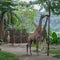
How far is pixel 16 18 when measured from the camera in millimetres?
34938

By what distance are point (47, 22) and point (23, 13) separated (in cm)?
2272

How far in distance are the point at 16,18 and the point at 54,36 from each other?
807cm

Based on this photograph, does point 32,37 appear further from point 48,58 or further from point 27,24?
point 27,24

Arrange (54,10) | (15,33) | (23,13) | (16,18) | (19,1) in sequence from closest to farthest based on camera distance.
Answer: (54,10) → (19,1) → (15,33) → (16,18) → (23,13)

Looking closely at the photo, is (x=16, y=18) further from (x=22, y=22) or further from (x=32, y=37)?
(x=32, y=37)

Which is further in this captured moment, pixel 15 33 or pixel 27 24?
pixel 27 24

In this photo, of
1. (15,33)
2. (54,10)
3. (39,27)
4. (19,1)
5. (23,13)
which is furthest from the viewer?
(23,13)

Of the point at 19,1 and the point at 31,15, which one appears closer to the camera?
the point at 19,1

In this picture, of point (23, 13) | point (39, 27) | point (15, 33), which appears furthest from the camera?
point (23, 13)

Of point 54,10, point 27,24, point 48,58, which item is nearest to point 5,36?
point 27,24

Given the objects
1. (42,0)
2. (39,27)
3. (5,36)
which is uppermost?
(42,0)

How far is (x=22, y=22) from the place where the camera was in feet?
122

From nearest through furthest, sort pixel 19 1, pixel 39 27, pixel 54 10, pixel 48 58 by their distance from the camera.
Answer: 1. pixel 48 58
2. pixel 39 27
3. pixel 54 10
4. pixel 19 1

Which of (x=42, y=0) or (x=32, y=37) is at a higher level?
(x=42, y=0)
